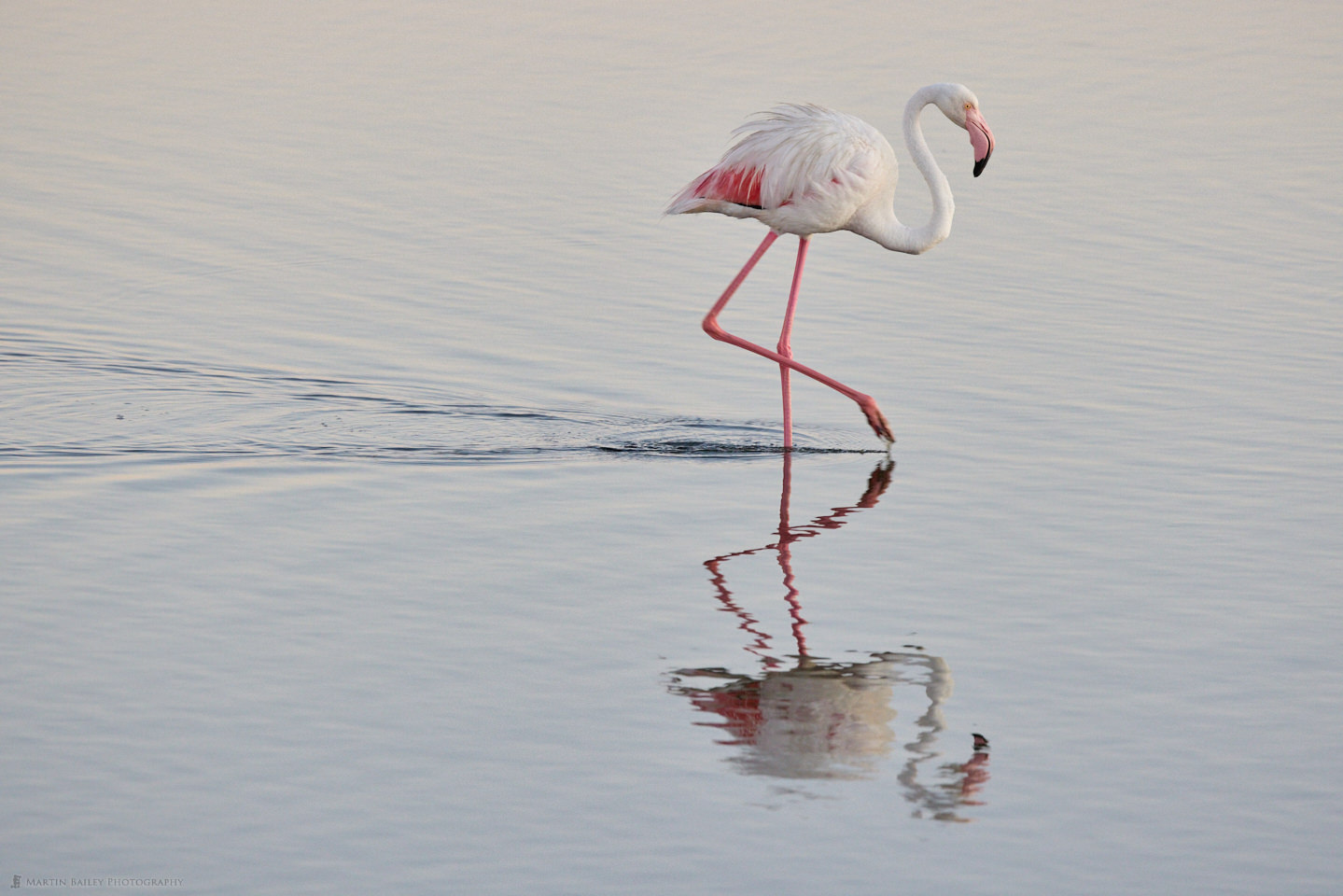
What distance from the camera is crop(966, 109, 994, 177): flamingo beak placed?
32.5ft

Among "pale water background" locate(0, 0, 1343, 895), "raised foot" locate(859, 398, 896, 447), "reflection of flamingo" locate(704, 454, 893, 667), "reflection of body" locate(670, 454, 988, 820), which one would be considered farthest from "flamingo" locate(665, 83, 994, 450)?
"reflection of body" locate(670, 454, 988, 820)

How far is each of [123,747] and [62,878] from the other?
2.59 ft

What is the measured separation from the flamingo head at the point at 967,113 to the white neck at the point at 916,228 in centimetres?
9

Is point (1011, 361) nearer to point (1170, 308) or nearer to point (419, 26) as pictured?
point (1170, 308)

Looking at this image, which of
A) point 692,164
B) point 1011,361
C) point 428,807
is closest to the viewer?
point 428,807

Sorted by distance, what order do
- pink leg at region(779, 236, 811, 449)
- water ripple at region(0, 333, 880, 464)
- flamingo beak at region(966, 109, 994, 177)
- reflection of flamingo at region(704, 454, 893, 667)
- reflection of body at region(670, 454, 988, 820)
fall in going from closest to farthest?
1. reflection of body at region(670, 454, 988, 820)
2. reflection of flamingo at region(704, 454, 893, 667)
3. water ripple at region(0, 333, 880, 464)
4. pink leg at region(779, 236, 811, 449)
5. flamingo beak at region(966, 109, 994, 177)

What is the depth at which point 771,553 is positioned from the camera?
775 centimetres

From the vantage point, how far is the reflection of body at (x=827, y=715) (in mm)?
5621

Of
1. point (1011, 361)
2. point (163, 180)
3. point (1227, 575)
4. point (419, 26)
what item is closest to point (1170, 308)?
point (1011, 361)

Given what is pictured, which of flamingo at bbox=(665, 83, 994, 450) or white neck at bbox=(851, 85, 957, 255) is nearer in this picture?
flamingo at bbox=(665, 83, 994, 450)

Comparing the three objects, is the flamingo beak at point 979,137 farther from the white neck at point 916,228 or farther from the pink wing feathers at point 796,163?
the pink wing feathers at point 796,163

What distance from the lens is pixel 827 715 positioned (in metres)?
6.00

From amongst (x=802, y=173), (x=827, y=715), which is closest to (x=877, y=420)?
(x=802, y=173)

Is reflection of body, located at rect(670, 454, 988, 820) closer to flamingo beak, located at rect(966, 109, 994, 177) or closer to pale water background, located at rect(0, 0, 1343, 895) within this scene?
pale water background, located at rect(0, 0, 1343, 895)
